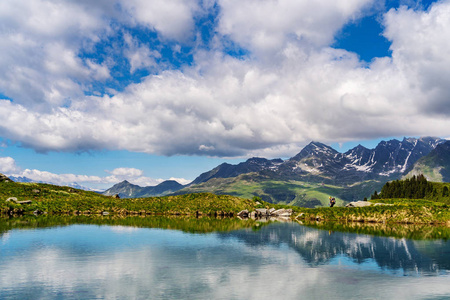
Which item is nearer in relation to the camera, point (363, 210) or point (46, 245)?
point (46, 245)

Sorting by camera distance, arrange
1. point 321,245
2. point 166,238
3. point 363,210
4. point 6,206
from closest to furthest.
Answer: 1. point 321,245
2. point 166,238
3. point 363,210
4. point 6,206

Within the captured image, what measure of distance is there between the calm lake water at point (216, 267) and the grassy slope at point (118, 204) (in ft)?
188

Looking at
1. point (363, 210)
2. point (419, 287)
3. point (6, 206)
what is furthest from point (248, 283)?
point (6, 206)

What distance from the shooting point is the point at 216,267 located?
35469 mm

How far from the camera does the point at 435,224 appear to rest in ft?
286

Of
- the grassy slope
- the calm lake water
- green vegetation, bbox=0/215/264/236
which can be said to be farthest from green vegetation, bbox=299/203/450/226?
the calm lake water

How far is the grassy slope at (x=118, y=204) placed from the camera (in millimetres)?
111875

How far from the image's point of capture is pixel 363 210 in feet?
315

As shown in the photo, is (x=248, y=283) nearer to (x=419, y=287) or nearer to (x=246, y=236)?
(x=419, y=287)

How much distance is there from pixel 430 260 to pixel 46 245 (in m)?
51.0

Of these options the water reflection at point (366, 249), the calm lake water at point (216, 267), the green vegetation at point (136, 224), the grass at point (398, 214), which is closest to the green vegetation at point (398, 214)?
the grass at point (398, 214)

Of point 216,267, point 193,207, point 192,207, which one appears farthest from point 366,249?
point 192,207

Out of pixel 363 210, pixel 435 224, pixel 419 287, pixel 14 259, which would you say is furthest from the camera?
pixel 363 210

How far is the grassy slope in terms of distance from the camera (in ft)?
367
